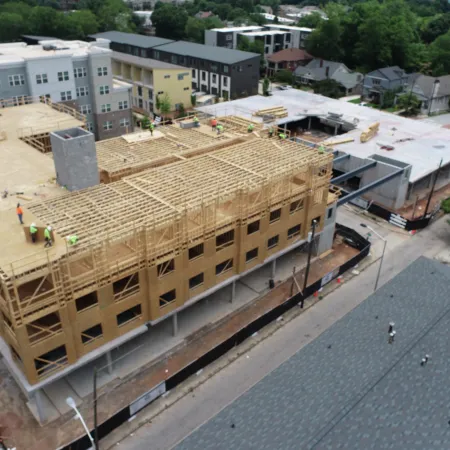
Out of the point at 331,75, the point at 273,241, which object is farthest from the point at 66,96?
the point at 331,75

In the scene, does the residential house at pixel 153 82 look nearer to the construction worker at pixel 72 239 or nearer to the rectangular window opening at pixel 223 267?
the rectangular window opening at pixel 223 267

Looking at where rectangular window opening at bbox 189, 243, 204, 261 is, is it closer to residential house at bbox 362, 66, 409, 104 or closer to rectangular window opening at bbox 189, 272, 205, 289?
rectangular window opening at bbox 189, 272, 205, 289

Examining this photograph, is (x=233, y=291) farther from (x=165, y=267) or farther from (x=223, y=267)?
(x=165, y=267)

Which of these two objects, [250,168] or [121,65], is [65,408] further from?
[121,65]

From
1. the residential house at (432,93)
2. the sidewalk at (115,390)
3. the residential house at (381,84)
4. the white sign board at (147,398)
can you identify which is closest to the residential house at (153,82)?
the residential house at (381,84)

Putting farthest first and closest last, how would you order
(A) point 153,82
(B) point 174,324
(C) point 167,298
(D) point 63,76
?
(A) point 153,82
(D) point 63,76
(B) point 174,324
(C) point 167,298

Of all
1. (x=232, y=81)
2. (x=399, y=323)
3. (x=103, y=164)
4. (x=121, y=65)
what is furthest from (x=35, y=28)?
(x=399, y=323)
